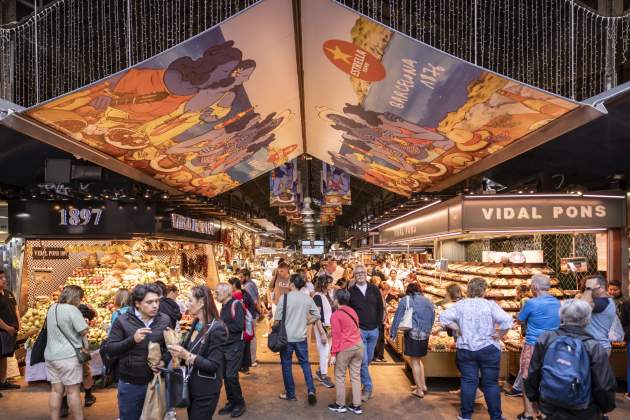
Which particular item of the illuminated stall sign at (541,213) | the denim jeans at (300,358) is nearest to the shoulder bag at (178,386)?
the denim jeans at (300,358)

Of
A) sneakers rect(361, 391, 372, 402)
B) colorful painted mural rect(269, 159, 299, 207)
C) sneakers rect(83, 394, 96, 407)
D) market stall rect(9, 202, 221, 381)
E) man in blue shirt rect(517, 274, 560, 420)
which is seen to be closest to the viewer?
man in blue shirt rect(517, 274, 560, 420)

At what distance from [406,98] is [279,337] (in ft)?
10.8

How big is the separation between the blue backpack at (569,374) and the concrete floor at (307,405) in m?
2.72

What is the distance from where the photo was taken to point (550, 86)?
9.00 metres

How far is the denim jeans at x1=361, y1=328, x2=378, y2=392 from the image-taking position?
640cm

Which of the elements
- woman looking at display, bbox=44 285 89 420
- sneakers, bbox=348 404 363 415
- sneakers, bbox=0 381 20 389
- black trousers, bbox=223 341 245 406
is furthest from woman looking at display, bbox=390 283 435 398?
sneakers, bbox=0 381 20 389

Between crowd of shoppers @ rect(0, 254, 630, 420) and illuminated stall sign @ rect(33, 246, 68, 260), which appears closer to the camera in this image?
crowd of shoppers @ rect(0, 254, 630, 420)

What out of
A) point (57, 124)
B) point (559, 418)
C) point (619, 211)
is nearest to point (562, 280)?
point (619, 211)

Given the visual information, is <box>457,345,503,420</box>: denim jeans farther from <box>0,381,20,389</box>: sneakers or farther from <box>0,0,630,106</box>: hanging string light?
<box>0,381,20,389</box>: sneakers

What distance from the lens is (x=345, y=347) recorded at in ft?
19.0

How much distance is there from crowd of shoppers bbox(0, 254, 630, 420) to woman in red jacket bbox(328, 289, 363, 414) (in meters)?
0.01

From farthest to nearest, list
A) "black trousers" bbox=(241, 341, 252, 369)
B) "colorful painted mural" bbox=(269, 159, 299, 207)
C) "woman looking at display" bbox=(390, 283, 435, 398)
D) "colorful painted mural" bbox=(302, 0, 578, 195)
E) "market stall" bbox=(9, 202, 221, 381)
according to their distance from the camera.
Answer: "colorful painted mural" bbox=(269, 159, 299, 207) → "market stall" bbox=(9, 202, 221, 381) → "black trousers" bbox=(241, 341, 252, 369) → "woman looking at display" bbox=(390, 283, 435, 398) → "colorful painted mural" bbox=(302, 0, 578, 195)

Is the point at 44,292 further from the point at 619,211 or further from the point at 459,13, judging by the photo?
the point at 619,211

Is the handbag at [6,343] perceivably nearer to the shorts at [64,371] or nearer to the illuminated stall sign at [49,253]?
the shorts at [64,371]
